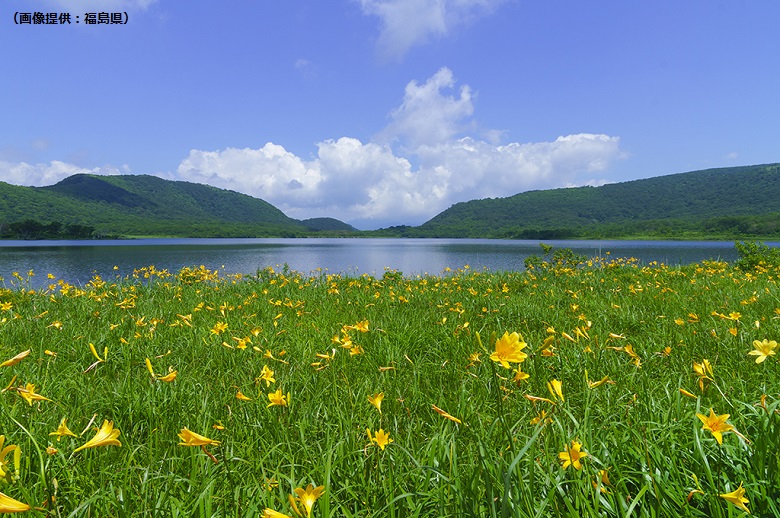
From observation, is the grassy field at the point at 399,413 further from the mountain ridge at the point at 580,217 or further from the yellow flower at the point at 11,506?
the mountain ridge at the point at 580,217

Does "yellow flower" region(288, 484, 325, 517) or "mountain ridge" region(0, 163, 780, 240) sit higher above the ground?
"mountain ridge" region(0, 163, 780, 240)

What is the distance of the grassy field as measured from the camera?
Result: 1367 mm

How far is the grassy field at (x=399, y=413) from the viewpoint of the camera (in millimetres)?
1367

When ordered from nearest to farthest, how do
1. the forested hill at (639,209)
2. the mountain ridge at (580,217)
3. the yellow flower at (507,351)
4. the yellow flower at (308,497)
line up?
the yellow flower at (308,497) → the yellow flower at (507,351) → the mountain ridge at (580,217) → the forested hill at (639,209)

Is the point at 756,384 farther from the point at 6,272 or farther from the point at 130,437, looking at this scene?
the point at 6,272

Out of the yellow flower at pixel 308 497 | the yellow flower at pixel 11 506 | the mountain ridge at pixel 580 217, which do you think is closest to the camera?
the yellow flower at pixel 11 506

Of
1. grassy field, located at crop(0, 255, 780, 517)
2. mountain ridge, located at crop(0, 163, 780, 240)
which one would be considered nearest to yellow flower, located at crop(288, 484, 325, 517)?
grassy field, located at crop(0, 255, 780, 517)

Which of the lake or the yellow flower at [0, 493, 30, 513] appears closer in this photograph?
the yellow flower at [0, 493, 30, 513]

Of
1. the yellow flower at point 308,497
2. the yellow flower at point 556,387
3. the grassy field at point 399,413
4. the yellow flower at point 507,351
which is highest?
the yellow flower at point 507,351

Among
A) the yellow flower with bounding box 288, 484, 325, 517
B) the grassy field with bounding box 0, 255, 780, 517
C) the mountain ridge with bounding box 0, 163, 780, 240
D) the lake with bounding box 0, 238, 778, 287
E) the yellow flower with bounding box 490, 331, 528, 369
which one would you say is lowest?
the lake with bounding box 0, 238, 778, 287

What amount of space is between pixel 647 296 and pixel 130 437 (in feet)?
23.0

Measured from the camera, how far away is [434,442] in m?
1.77

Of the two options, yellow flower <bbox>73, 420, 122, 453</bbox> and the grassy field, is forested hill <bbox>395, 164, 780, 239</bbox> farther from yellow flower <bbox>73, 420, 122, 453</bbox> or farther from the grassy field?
yellow flower <bbox>73, 420, 122, 453</bbox>

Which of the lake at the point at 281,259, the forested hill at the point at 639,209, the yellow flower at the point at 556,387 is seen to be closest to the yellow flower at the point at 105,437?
the yellow flower at the point at 556,387
